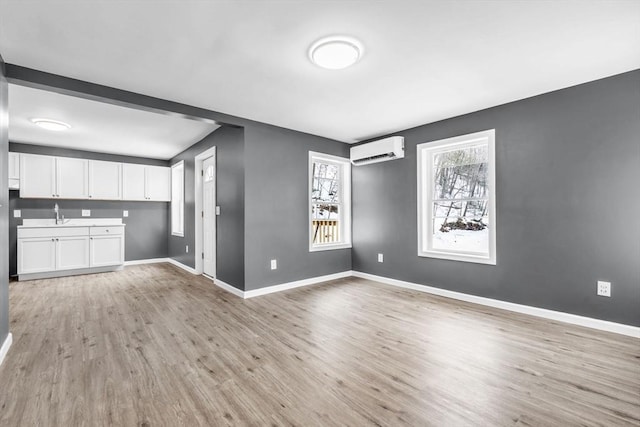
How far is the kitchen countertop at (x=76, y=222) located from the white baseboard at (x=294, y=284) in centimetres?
353

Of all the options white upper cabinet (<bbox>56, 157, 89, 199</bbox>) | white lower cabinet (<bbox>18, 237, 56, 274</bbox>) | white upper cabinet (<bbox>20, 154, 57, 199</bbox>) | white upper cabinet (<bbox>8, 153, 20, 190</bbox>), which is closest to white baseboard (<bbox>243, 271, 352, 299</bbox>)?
white lower cabinet (<bbox>18, 237, 56, 274</bbox>)

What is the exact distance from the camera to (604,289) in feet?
8.75

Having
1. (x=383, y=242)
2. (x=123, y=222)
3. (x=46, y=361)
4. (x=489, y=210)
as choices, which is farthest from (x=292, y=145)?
(x=123, y=222)

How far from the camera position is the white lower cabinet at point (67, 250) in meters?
4.77

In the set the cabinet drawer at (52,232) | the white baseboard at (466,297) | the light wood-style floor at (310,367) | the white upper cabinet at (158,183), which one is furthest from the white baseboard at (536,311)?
the cabinet drawer at (52,232)

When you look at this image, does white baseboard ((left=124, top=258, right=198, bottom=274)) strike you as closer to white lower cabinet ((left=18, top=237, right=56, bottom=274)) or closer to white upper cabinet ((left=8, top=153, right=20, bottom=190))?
white lower cabinet ((left=18, top=237, right=56, bottom=274))

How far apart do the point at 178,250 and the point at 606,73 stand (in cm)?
695

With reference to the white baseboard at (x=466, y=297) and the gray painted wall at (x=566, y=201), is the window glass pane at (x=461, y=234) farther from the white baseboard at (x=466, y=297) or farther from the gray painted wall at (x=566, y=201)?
the white baseboard at (x=466, y=297)

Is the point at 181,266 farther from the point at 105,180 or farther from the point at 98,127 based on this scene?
the point at 98,127

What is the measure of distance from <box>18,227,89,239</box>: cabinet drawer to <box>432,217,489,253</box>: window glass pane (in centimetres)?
603

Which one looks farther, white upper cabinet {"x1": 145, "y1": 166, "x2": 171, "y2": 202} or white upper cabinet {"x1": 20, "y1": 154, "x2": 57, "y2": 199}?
white upper cabinet {"x1": 145, "y1": 166, "x2": 171, "y2": 202}

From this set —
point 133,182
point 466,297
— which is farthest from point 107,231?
point 466,297

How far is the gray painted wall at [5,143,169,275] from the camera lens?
5.15 m

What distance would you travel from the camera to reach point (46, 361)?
2.15 metres
